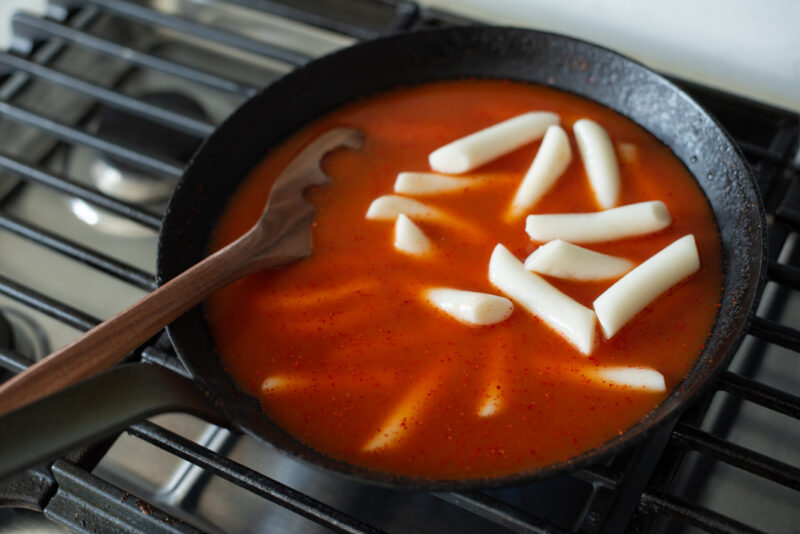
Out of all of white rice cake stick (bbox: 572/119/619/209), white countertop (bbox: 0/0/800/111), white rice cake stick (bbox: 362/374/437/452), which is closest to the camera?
white rice cake stick (bbox: 362/374/437/452)

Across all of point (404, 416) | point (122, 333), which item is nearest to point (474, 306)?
point (404, 416)

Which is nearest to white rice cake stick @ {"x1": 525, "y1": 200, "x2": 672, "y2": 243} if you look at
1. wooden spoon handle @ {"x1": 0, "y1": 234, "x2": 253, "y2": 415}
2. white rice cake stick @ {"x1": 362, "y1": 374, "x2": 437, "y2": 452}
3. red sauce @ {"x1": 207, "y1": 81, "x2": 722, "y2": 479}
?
red sauce @ {"x1": 207, "y1": 81, "x2": 722, "y2": 479}

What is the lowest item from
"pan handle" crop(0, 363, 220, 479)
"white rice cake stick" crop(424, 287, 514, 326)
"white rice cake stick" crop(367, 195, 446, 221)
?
"pan handle" crop(0, 363, 220, 479)

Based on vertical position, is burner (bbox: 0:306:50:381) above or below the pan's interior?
below

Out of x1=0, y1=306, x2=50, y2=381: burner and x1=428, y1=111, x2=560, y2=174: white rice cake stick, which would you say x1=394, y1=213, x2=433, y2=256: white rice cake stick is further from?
x1=0, y1=306, x2=50, y2=381: burner

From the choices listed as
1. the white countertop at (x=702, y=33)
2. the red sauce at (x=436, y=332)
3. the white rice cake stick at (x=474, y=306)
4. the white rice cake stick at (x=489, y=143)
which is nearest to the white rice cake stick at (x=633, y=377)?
the red sauce at (x=436, y=332)

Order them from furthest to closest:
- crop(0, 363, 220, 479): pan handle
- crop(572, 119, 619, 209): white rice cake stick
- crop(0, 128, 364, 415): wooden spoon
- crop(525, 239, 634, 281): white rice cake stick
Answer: crop(572, 119, 619, 209): white rice cake stick, crop(525, 239, 634, 281): white rice cake stick, crop(0, 128, 364, 415): wooden spoon, crop(0, 363, 220, 479): pan handle

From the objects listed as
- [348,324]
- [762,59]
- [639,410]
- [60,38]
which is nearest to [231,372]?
[348,324]

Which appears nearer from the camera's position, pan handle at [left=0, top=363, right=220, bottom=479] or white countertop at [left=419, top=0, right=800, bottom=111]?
pan handle at [left=0, top=363, right=220, bottom=479]
